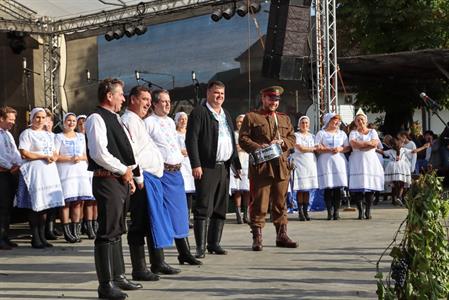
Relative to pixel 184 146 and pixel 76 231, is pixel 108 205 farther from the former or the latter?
pixel 184 146

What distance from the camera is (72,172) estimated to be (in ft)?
34.8

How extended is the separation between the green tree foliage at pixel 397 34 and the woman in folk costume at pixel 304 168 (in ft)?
39.9

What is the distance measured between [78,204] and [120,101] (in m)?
4.44

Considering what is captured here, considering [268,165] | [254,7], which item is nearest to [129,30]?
[254,7]

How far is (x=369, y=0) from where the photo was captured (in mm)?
26578

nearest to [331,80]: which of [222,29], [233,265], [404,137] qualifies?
[404,137]

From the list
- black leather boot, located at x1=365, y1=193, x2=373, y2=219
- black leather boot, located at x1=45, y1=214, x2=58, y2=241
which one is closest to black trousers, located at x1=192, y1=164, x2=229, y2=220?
black leather boot, located at x1=45, y1=214, x2=58, y2=241

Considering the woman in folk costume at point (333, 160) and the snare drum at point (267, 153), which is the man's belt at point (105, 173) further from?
the woman in folk costume at point (333, 160)

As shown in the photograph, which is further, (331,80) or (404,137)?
(404,137)

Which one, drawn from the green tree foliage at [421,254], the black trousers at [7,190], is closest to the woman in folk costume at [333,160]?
the black trousers at [7,190]

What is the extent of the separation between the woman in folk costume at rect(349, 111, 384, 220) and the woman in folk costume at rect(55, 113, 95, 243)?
15.2 ft

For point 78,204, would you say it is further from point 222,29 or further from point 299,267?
point 222,29

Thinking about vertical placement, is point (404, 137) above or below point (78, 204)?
above

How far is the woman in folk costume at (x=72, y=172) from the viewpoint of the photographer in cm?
1055
